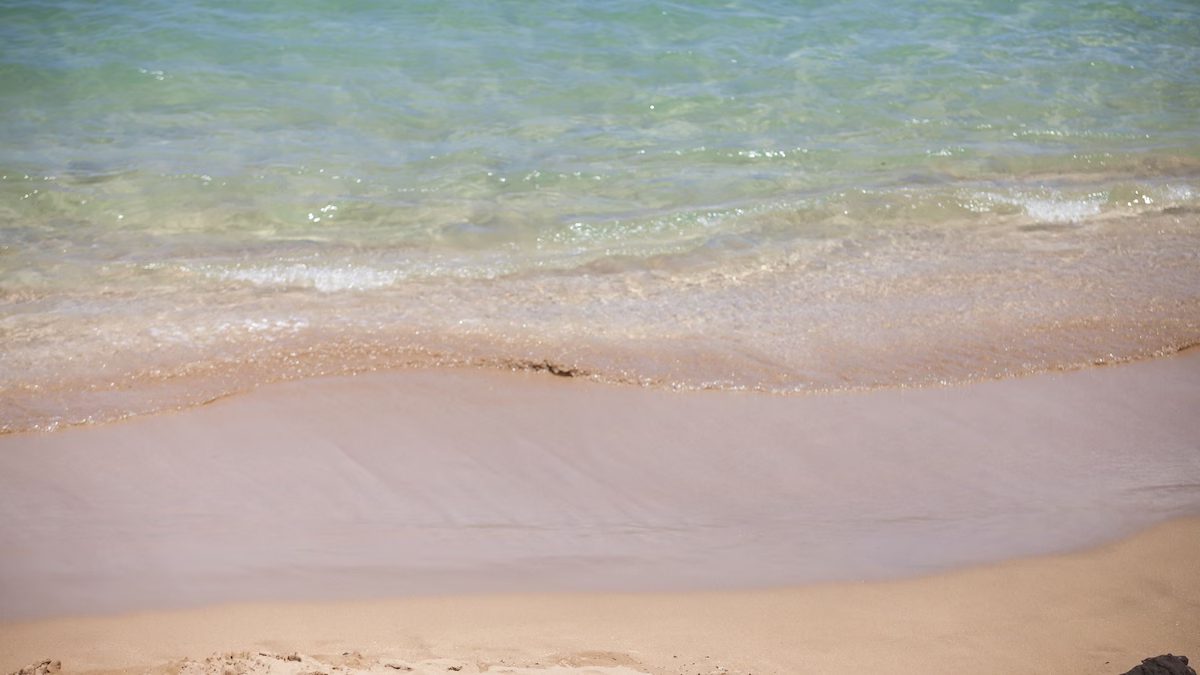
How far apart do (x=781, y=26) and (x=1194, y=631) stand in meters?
6.88

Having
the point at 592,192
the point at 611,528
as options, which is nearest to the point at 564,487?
the point at 611,528

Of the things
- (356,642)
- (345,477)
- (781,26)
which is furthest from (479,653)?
(781,26)

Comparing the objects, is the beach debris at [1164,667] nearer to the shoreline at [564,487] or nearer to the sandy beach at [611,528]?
the sandy beach at [611,528]

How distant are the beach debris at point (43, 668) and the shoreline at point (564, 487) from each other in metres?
0.27

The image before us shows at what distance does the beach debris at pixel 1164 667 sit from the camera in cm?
270

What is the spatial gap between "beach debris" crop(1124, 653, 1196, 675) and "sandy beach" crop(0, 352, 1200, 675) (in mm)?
313

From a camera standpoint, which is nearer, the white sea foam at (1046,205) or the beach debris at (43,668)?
the beach debris at (43,668)

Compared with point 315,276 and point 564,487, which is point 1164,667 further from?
point 315,276

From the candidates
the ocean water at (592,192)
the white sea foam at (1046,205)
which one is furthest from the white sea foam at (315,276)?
the white sea foam at (1046,205)

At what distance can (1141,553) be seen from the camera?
139 inches

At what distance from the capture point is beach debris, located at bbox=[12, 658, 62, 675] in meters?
2.93

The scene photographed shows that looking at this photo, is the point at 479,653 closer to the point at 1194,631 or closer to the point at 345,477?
the point at 345,477

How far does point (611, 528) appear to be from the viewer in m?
3.63

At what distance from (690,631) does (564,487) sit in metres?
0.86
